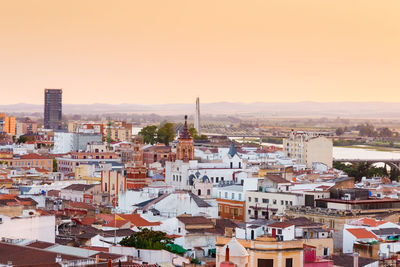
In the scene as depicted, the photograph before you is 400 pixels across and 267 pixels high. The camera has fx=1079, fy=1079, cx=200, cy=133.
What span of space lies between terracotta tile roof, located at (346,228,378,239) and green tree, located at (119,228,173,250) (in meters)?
5.63

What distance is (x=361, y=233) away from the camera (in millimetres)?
31859

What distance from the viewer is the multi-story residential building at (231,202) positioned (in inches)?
1709

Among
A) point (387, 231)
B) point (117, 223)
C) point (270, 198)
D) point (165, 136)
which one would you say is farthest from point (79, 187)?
point (165, 136)

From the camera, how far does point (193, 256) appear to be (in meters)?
28.8

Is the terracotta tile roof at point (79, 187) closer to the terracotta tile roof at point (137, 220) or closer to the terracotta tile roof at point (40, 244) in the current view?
the terracotta tile roof at point (137, 220)

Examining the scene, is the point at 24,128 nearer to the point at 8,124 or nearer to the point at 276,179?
the point at 8,124

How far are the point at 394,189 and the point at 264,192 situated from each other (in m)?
6.78

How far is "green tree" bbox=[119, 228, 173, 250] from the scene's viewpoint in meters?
27.8

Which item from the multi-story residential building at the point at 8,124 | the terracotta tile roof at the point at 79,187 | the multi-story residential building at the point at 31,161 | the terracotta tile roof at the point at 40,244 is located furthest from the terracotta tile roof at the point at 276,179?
the multi-story residential building at the point at 8,124

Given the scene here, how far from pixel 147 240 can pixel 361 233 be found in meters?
7.12

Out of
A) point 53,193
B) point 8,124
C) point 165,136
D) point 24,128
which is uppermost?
point 165,136

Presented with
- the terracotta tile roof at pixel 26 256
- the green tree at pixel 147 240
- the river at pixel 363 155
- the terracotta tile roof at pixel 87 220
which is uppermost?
the terracotta tile roof at pixel 26 256

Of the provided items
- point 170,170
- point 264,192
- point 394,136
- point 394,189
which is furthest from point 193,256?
point 394,136

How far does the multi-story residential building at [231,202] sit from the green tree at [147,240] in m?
13.3
